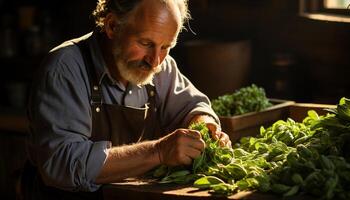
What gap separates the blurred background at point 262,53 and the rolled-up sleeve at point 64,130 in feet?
7.14

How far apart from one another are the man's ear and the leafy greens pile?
660 mm

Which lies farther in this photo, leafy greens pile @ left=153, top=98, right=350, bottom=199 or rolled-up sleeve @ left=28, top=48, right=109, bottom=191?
rolled-up sleeve @ left=28, top=48, right=109, bottom=191

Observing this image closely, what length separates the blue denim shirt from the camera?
3010 millimetres

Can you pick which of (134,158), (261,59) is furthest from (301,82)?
(134,158)

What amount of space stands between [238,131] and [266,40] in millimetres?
2425

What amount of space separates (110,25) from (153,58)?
0.31m

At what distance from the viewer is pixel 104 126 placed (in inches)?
137

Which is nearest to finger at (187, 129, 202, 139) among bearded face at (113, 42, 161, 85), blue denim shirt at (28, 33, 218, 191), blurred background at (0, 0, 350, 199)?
blue denim shirt at (28, 33, 218, 191)

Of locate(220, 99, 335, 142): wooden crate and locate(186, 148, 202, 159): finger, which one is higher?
locate(186, 148, 202, 159): finger

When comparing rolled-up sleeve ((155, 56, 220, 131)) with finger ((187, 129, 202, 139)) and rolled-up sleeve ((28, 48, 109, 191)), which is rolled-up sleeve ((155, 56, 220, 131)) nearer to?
rolled-up sleeve ((28, 48, 109, 191))

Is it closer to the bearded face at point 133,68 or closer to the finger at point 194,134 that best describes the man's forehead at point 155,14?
the bearded face at point 133,68

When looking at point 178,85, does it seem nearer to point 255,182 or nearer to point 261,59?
point 255,182

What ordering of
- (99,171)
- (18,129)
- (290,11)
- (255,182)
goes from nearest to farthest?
(255,182)
(99,171)
(290,11)
(18,129)

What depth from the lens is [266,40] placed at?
245 inches
